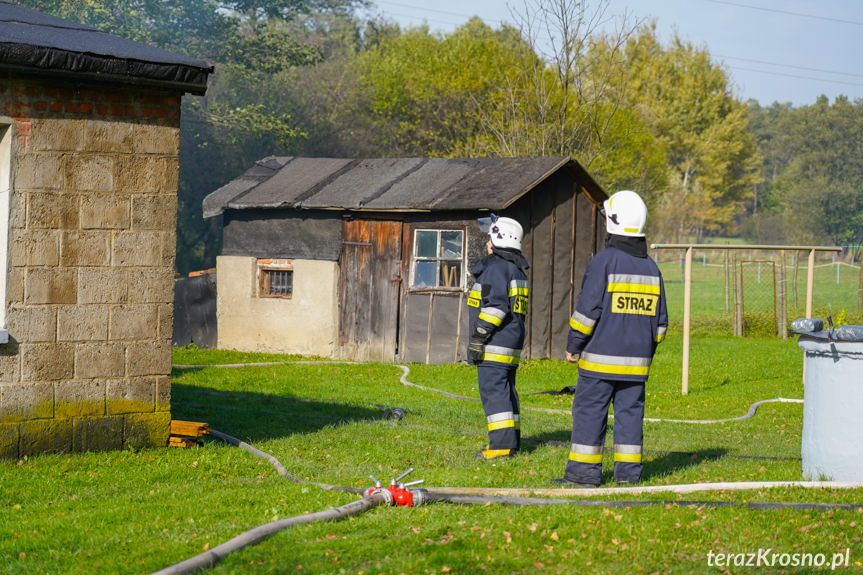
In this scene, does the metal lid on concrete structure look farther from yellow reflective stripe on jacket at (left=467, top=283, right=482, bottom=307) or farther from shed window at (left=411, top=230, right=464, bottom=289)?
shed window at (left=411, top=230, right=464, bottom=289)

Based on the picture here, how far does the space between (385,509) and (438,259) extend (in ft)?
43.3

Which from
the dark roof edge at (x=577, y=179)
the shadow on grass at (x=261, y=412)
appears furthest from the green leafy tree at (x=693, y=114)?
the shadow on grass at (x=261, y=412)

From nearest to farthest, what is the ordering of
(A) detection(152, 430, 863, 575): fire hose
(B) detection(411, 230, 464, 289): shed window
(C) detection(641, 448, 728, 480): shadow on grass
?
(A) detection(152, 430, 863, 575): fire hose < (C) detection(641, 448, 728, 480): shadow on grass < (B) detection(411, 230, 464, 289): shed window

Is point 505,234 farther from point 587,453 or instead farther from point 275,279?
point 275,279

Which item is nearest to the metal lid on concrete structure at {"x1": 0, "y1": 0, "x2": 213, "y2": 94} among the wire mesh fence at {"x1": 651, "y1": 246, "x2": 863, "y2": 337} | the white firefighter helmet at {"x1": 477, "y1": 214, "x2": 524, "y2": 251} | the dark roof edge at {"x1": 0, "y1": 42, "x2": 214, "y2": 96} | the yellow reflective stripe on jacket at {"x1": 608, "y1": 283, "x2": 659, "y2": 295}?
the dark roof edge at {"x1": 0, "y1": 42, "x2": 214, "y2": 96}

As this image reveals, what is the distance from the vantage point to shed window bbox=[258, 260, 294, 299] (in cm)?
2103

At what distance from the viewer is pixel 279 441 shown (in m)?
8.99

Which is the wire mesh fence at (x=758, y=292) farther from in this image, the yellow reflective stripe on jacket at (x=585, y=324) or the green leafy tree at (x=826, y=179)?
the yellow reflective stripe on jacket at (x=585, y=324)

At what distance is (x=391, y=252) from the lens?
19.6 metres

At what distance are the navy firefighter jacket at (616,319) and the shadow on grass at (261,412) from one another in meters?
3.67

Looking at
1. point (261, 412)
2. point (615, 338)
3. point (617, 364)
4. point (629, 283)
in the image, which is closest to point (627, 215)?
point (629, 283)

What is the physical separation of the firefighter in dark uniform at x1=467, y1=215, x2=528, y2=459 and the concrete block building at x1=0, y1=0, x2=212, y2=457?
2.70 meters

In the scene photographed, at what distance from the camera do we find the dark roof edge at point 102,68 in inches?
290

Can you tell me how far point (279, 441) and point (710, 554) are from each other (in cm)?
482
